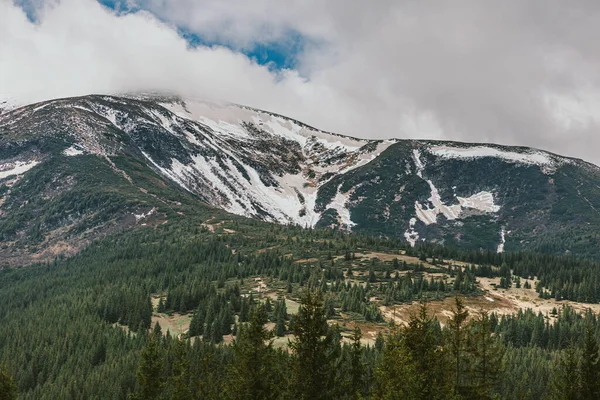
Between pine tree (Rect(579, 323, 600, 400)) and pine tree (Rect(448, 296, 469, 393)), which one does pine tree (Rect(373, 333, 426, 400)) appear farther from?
pine tree (Rect(579, 323, 600, 400))

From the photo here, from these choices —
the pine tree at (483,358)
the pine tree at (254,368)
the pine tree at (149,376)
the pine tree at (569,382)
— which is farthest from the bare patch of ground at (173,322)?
the pine tree at (569,382)

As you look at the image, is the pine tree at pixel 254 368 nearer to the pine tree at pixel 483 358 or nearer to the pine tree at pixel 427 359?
the pine tree at pixel 427 359

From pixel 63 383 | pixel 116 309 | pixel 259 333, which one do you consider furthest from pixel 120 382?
pixel 259 333

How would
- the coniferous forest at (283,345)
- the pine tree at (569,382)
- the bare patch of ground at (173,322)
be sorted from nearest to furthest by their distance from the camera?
the coniferous forest at (283,345), the pine tree at (569,382), the bare patch of ground at (173,322)

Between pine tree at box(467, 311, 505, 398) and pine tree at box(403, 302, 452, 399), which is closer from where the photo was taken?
pine tree at box(403, 302, 452, 399)

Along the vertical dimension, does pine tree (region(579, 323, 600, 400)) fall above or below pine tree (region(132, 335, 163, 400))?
above

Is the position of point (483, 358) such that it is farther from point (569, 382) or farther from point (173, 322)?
point (173, 322)

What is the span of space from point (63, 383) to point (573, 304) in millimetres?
178178

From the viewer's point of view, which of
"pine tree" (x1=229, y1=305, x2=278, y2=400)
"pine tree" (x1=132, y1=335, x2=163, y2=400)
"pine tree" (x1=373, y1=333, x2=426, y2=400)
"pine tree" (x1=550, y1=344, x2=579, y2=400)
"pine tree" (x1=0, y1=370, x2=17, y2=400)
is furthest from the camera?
"pine tree" (x1=132, y1=335, x2=163, y2=400)

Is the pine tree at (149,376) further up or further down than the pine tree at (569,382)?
further down

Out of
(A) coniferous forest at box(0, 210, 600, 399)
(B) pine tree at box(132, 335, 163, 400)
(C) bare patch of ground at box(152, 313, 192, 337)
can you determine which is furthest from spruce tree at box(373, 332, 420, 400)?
(C) bare patch of ground at box(152, 313, 192, 337)

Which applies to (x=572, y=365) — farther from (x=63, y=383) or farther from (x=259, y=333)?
(x=63, y=383)

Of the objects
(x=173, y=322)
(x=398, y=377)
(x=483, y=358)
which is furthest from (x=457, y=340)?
(x=173, y=322)

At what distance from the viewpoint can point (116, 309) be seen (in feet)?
525
